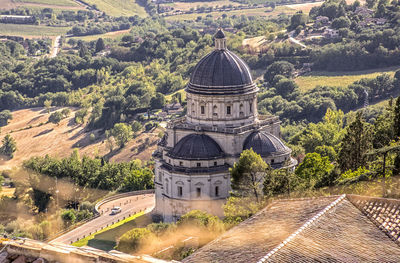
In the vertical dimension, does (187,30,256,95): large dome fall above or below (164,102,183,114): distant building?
above

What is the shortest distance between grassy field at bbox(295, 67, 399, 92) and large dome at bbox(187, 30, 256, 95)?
265 feet

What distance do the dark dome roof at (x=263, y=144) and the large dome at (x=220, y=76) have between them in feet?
17.2

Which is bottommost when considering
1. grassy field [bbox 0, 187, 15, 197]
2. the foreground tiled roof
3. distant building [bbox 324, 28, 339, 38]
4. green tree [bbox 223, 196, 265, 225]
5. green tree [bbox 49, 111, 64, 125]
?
green tree [bbox 49, 111, 64, 125]

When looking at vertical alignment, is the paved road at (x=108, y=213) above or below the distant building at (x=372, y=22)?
below

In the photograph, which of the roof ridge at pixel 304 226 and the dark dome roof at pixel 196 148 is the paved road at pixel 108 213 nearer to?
the dark dome roof at pixel 196 148

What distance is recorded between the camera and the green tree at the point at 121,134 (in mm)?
147325

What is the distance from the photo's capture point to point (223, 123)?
2977 inches

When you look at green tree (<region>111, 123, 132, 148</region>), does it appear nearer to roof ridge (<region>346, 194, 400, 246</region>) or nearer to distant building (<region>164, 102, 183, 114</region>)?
distant building (<region>164, 102, 183, 114</region>)

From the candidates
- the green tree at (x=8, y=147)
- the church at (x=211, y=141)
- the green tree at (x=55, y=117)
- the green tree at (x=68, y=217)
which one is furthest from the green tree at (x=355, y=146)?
the green tree at (x=55, y=117)

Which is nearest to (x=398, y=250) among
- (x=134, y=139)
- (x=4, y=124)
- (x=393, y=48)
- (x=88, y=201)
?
(x=88, y=201)

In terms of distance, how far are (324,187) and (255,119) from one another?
19.2m

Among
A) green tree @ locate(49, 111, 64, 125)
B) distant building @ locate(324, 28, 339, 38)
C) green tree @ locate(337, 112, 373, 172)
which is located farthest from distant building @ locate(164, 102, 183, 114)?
green tree @ locate(337, 112, 373, 172)

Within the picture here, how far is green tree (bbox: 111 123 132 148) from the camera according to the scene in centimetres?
14732

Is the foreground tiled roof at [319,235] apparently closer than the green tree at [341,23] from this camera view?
Yes
